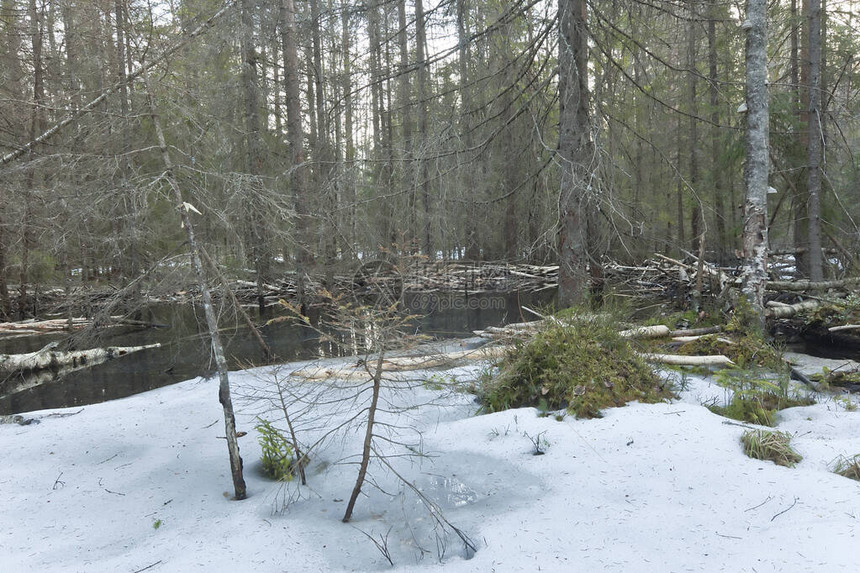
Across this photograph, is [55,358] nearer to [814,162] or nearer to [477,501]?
[477,501]

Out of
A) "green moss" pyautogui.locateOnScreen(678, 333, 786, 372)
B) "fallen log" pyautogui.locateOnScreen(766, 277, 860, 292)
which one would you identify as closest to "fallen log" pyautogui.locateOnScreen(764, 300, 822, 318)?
"fallen log" pyautogui.locateOnScreen(766, 277, 860, 292)

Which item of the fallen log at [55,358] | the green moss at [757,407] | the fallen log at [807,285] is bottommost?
the green moss at [757,407]

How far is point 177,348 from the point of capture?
9.73 metres

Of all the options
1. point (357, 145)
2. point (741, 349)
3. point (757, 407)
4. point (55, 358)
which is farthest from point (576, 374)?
point (55, 358)

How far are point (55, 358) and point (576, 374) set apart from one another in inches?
342

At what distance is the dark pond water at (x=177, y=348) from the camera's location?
695 cm

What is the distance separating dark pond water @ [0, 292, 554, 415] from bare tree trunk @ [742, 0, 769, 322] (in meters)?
2.84

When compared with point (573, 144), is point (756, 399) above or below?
below

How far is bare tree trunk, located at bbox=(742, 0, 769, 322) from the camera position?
6.04 metres

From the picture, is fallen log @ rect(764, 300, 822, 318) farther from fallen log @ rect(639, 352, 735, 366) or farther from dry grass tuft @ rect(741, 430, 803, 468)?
dry grass tuft @ rect(741, 430, 803, 468)

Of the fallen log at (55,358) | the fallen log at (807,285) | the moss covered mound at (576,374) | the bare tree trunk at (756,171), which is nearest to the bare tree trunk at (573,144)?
the bare tree trunk at (756,171)

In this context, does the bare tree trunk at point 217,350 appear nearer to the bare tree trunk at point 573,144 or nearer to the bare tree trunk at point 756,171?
the bare tree trunk at point 573,144

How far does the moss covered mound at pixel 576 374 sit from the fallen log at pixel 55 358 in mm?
7140

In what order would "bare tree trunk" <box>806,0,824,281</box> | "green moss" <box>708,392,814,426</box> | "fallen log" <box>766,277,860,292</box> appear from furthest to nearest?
"bare tree trunk" <box>806,0,824,281</box> → "fallen log" <box>766,277,860,292</box> → "green moss" <box>708,392,814,426</box>
